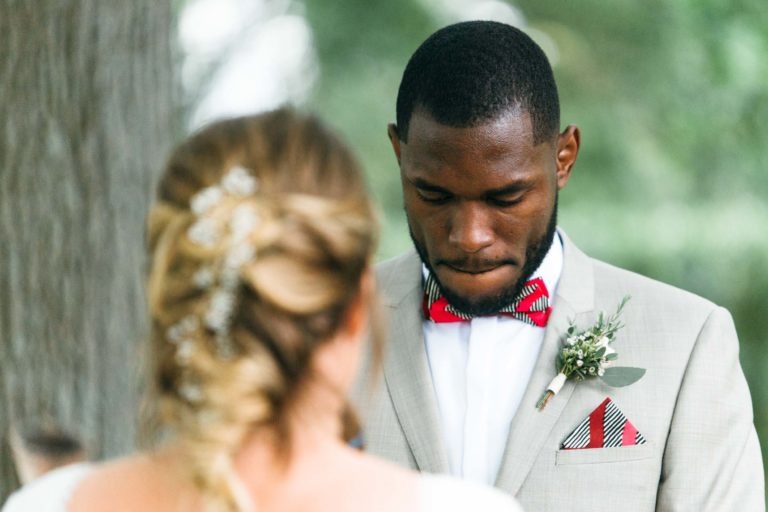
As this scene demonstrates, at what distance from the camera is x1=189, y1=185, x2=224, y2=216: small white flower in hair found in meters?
1.91

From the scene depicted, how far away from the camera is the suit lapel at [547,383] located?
305cm

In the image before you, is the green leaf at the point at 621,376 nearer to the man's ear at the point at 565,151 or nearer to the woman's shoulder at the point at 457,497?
the man's ear at the point at 565,151

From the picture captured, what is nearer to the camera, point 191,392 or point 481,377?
point 191,392

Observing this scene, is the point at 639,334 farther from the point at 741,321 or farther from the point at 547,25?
the point at 547,25

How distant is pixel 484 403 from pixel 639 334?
1.63 ft

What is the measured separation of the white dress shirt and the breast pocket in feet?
0.57

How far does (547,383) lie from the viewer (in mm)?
3143

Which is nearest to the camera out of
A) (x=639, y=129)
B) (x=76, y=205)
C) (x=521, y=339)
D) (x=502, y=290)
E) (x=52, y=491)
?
(x=52, y=491)

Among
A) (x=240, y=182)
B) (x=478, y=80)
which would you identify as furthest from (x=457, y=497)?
(x=478, y=80)

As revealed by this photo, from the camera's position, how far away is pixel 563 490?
10.1 ft

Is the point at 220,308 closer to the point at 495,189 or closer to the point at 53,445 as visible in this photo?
the point at 53,445

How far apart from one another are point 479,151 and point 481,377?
66cm

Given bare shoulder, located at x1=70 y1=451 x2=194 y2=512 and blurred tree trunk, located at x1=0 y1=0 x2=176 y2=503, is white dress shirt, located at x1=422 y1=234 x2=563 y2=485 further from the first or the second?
blurred tree trunk, located at x1=0 y1=0 x2=176 y2=503

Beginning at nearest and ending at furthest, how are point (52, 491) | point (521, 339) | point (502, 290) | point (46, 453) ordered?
point (52, 491), point (46, 453), point (502, 290), point (521, 339)
